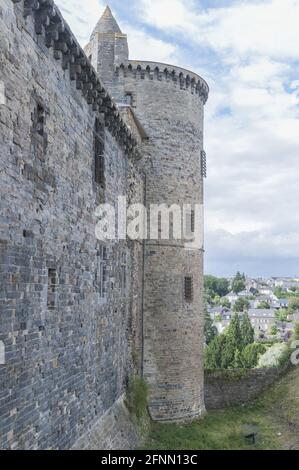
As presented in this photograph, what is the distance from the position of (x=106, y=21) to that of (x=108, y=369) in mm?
11862

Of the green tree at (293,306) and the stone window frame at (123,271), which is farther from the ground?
the stone window frame at (123,271)

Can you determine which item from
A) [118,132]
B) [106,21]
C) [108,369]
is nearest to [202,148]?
[106,21]

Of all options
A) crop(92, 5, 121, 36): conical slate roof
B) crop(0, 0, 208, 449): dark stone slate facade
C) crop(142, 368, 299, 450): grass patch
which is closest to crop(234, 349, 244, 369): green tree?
crop(142, 368, 299, 450): grass patch

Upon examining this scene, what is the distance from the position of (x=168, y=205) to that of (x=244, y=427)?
25.4 feet

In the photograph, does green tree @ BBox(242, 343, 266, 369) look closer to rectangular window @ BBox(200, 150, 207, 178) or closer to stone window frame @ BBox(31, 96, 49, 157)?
rectangular window @ BBox(200, 150, 207, 178)

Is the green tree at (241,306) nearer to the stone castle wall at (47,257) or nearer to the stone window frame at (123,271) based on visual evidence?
the stone window frame at (123,271)

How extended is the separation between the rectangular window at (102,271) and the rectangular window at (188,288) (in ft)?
20.5

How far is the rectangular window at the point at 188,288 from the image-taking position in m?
17.6

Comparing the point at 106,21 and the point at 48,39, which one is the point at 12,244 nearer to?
the point at 48,39

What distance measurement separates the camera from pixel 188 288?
1772 centimetres

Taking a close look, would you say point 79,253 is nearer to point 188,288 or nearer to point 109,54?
point 188,288

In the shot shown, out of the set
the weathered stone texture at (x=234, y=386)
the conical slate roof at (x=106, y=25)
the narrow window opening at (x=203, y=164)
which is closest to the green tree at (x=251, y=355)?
the weathered stone texture at (x=234, y=386)

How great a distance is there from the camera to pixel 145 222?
16.8 meters

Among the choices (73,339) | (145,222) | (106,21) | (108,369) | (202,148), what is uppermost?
(106,21)
